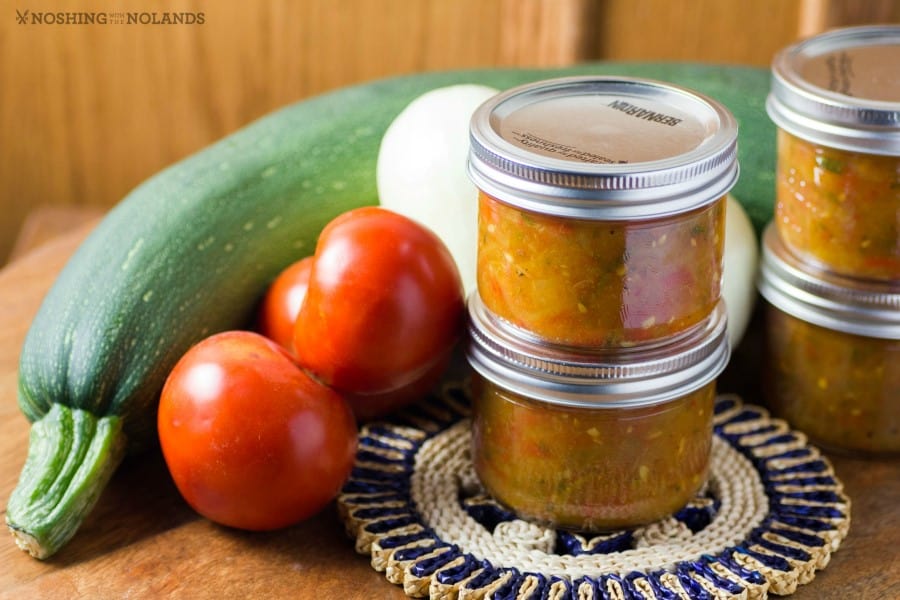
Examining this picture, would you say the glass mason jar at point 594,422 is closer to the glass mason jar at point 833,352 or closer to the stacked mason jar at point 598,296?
the stacked mason jar at point 598,296

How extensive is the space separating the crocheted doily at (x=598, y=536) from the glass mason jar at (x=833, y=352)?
3cm

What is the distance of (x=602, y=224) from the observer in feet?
2.61

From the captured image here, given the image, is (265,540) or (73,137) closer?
(265,540)

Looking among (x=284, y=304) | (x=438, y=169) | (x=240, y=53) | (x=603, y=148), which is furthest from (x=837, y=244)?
(x=240, y=53)

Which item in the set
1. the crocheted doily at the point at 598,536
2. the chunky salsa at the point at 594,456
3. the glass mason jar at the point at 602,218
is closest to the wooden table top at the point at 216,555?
the crocheted doily at the point at 598,536

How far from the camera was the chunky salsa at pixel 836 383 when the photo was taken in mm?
1003

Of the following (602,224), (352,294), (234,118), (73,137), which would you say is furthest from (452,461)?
(73,137)

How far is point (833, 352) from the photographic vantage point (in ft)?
3.33

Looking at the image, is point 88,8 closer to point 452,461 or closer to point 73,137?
point 73,137

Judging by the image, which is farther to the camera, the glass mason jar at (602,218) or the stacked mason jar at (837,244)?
the stacked mason jar at (837,244)

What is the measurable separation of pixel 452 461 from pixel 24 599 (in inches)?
14.3

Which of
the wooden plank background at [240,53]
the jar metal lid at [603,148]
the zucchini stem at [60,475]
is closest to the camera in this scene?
the jar metal lid at [603,148]

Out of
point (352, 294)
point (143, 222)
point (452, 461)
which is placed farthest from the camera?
point (143, 222)

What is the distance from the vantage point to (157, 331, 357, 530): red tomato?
884mm
